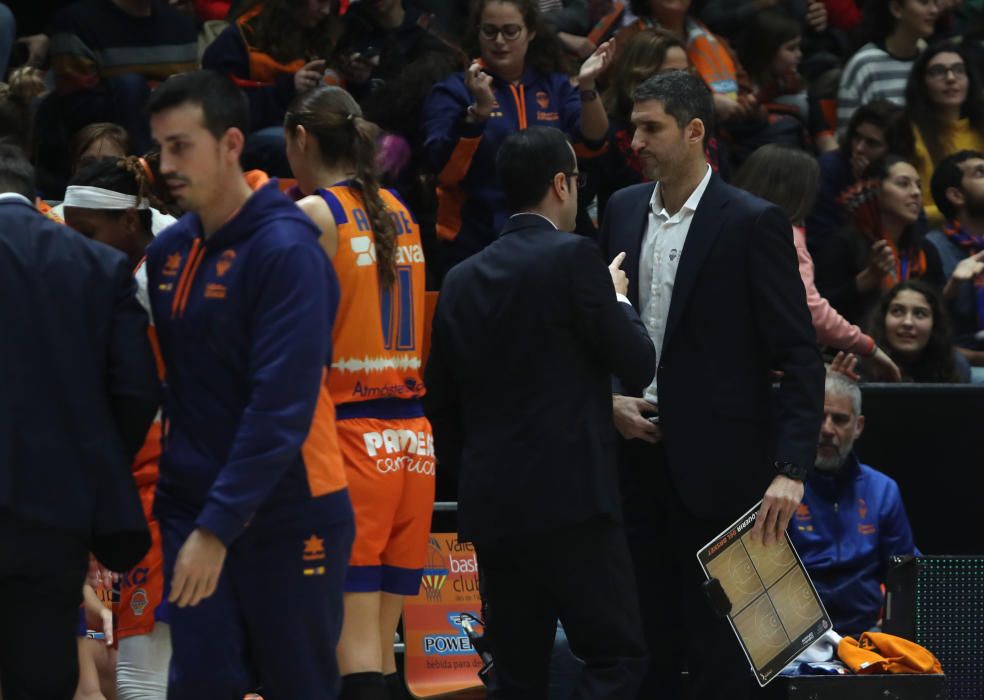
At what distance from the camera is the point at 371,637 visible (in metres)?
4.89

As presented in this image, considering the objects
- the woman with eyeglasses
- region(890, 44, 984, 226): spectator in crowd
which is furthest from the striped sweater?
the woman with eyeglasses

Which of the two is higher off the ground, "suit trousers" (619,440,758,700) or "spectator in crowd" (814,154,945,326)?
"spectator in crowd" (814,154,945,326)

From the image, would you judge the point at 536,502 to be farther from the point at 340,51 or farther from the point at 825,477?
the point at 340,51

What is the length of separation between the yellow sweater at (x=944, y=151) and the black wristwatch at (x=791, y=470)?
4.50 m

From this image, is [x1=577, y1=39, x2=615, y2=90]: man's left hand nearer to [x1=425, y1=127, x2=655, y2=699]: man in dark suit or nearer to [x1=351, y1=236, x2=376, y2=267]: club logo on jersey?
[x1=425, y1=127, x2=655, y2=699]: man in dark suit

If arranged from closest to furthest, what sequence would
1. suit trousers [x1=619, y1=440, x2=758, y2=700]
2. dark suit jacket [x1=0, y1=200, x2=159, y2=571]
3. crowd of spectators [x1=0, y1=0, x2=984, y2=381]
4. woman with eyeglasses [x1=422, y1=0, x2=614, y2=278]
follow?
dark suit jacket [x1=0, y1=200, x2=159, y2=571] → suit trousers [x1=619, y1=440, x2=758, y2=700] → woman with eyeglasses [x1=422, y1=0, x2=614, y2=278] → crowd of spectators [x1=0, y1=0, x2=984, y2=381]

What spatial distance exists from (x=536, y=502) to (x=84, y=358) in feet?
4.66

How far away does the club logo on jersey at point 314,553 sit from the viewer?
12.7 ft

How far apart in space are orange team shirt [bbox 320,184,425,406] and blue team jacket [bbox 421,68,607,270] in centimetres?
265

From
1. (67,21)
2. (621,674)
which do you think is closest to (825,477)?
(621,674)

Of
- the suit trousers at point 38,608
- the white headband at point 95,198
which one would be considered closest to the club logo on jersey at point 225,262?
the suit trousers at point 38,608

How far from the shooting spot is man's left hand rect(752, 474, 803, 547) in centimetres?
497

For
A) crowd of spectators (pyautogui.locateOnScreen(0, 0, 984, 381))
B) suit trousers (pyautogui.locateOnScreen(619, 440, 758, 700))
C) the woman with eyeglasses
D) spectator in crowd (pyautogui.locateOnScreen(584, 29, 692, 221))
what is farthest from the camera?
spectator in crowd (pyautogui.locateOnScreen(584, 29, 692, 221))

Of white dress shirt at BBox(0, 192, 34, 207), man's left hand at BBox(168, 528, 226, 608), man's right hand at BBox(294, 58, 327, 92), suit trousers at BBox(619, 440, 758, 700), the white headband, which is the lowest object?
suit trousers at BBox(619, 440, 758, 700)
